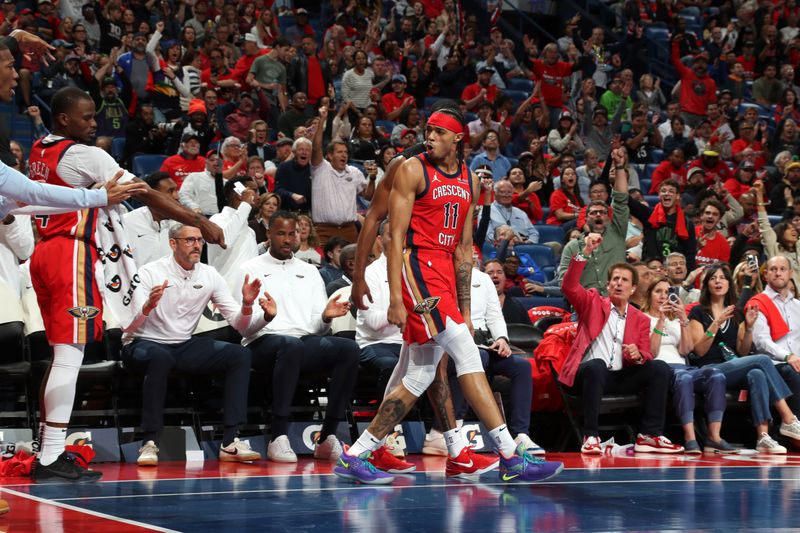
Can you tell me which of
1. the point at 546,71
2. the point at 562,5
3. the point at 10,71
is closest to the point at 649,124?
the point at 546,71

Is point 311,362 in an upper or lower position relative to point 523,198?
lower

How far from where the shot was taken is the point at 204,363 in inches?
313

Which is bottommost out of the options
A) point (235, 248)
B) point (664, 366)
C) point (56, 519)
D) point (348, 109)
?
point (56, 519)

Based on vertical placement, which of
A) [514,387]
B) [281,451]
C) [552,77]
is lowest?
[281,451]

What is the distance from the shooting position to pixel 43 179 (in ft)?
21.3

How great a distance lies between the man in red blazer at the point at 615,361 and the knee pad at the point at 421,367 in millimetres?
2453

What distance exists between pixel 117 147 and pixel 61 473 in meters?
7.66

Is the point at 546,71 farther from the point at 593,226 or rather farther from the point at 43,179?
the point at 43,179

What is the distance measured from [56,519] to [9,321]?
10.2ft

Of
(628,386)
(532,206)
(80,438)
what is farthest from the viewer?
(532,206)

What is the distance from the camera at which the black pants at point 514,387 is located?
8.63 metres

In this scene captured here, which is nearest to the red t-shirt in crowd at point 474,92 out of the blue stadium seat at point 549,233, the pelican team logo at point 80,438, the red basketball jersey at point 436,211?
the blue stadium seat at point 549,233

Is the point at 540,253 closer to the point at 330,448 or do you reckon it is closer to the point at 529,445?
the point at 529,445

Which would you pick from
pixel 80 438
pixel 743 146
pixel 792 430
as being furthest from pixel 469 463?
pixel 743 146
